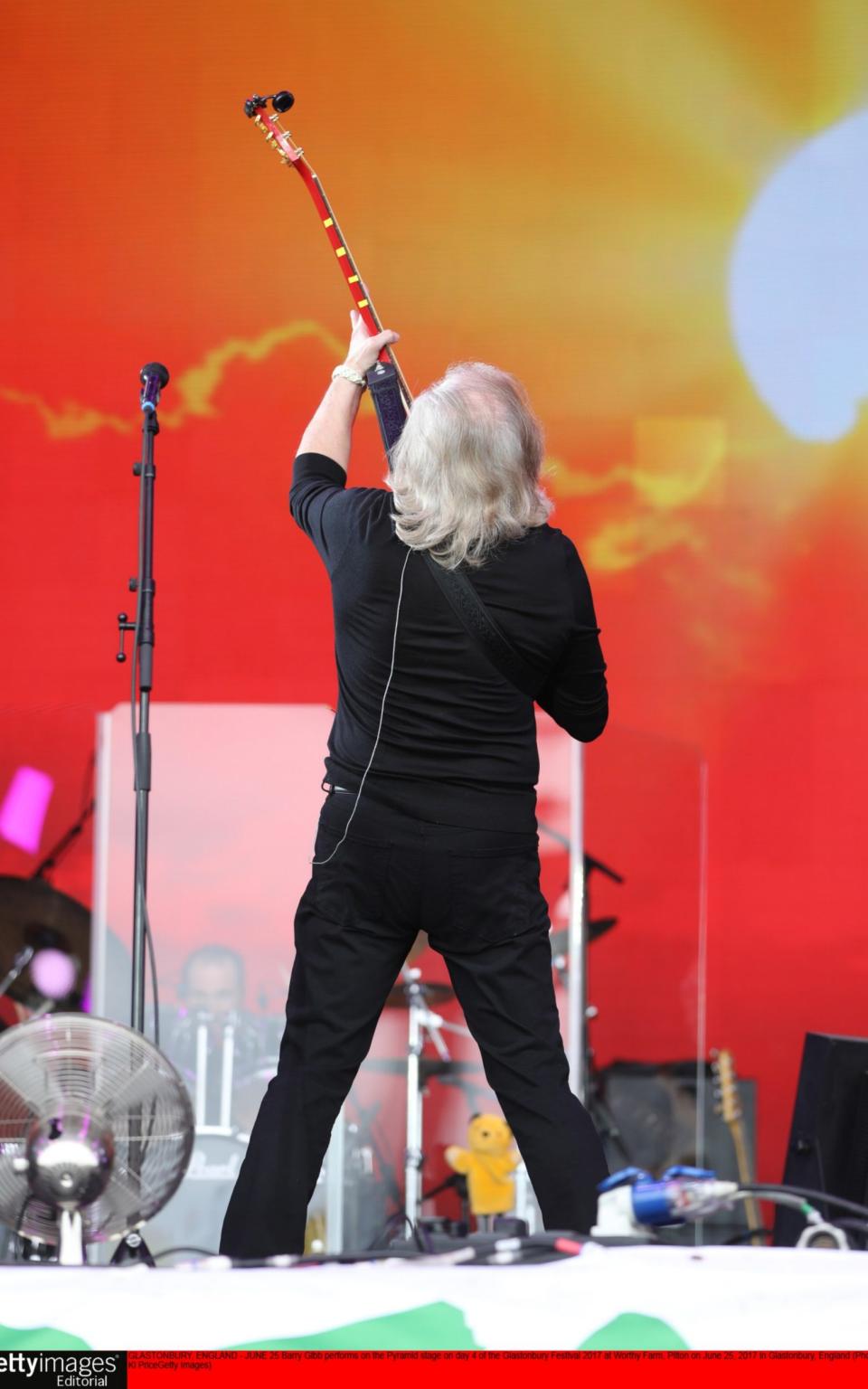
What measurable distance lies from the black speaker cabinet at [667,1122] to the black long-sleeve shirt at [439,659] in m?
1.90

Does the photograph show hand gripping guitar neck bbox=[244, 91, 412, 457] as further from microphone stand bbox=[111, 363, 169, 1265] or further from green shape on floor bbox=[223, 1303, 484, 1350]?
green shape on floor bbox=[223, 1303, 484, 1350]

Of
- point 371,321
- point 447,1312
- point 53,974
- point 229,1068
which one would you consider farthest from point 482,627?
point 53,974

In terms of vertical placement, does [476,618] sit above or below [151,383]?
below

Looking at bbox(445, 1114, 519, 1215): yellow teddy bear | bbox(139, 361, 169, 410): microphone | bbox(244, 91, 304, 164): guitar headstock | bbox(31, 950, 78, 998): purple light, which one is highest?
bbox(244, 91, 304, 164): guitar headstock

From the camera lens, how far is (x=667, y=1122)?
Result: 12.4ft

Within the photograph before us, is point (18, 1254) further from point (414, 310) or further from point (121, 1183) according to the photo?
point (414, 310)

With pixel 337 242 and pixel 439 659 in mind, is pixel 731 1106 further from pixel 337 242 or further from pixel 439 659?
pixel 337 242

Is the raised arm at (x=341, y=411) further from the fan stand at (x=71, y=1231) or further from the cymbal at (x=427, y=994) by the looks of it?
the cymbal at (x=427, y=994)

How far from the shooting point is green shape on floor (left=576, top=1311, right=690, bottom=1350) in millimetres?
1051

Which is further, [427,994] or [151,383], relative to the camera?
[427,994]

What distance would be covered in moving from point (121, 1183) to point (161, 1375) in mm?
331

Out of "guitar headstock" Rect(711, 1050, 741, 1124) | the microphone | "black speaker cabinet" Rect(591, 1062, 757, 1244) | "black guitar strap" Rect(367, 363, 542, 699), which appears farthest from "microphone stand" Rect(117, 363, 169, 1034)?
"guitar headstock" Rect(711, 1050, 741, 1124)

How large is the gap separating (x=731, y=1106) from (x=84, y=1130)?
2.78 meters

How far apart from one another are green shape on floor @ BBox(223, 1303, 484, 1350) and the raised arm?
1.39 metres
